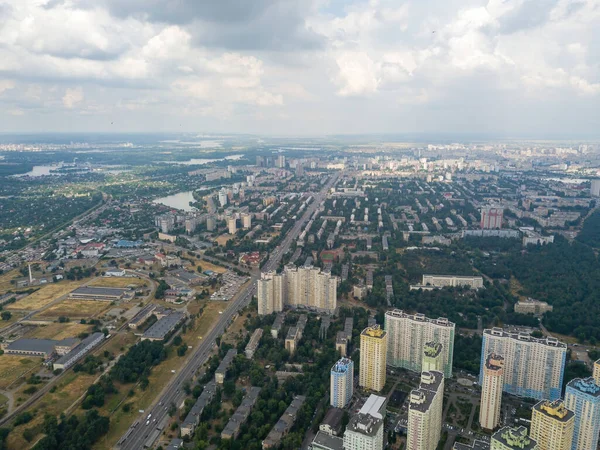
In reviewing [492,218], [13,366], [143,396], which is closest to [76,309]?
[13,366]

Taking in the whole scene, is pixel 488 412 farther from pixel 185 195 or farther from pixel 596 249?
pixel 185 195

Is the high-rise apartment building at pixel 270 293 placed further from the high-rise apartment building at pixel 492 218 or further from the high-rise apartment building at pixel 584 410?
the high-rise apartment building at pixel 492 218

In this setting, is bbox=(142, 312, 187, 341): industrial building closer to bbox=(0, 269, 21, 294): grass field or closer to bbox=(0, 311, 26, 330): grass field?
bbox=(0, 311, 26, 330): grass field

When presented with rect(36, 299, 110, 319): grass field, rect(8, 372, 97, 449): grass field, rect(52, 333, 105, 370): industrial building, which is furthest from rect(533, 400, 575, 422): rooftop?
rect(36, 299, 110, 319): grass field

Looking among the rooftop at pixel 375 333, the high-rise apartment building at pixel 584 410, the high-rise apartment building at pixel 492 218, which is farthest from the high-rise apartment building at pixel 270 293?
the high-rise apartment building at pixel 492 218

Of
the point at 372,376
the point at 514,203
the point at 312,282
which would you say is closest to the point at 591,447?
the point at 372,376
